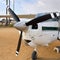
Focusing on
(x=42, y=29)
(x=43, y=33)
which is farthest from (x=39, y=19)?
(x=43, y=33)

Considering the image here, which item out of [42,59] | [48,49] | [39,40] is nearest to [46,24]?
[39,40]

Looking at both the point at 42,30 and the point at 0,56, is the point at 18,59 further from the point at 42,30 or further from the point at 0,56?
the point at 42,30

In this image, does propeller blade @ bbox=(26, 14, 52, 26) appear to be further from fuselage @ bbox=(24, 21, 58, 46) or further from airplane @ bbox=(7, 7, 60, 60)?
fuselage @ bbox=(24, 21, 58, 46)

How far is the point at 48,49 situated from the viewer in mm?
12828

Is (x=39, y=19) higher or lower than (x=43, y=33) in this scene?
higher

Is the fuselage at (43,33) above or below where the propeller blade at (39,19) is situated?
below

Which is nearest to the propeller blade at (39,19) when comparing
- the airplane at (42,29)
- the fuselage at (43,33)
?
the airplane at (42,29)

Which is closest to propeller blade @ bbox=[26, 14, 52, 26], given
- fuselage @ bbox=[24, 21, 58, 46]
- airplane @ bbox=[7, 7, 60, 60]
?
airplane @ bbox=[7, 7, 60, 60]

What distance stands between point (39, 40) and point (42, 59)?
4.37 ft

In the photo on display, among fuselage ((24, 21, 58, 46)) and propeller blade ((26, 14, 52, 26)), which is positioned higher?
propeller blade ((26, 14, 52, 26))

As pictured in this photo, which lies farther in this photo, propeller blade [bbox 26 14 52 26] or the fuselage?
the fuselage

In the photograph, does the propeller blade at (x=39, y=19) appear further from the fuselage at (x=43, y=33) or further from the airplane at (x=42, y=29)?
the fuselage at (x=43, y=33)

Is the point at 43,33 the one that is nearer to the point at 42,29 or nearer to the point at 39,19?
the point at 42,29

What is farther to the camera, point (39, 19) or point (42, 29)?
point (42, 29)
